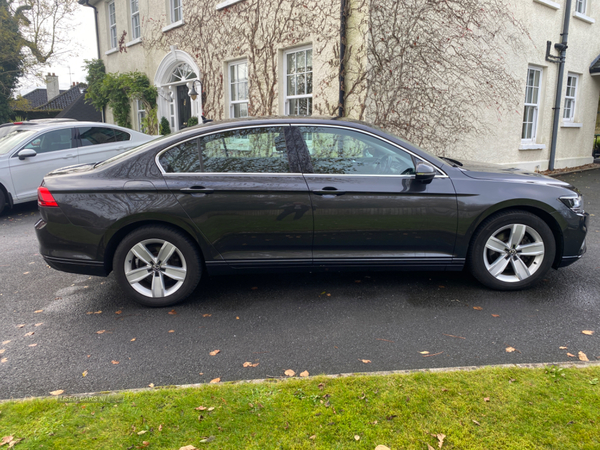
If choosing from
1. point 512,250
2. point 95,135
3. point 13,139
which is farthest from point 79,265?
point 13,139

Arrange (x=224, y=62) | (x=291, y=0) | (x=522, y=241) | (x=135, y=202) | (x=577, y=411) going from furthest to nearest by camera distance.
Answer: (x=224, y=62)
(x=291, y=0)
(x=522, y=241)
(x=135, y=202)
(x=577, y=411)

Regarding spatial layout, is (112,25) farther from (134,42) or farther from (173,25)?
(173,25)

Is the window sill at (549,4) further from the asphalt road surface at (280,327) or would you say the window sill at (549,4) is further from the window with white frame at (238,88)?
the asphalt road surface at (280,327)

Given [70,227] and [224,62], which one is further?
[224,62]

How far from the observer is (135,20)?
662 inches

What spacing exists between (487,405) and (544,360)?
0.87m

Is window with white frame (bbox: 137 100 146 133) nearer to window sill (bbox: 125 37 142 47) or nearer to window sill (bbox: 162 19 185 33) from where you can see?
window sill (bbox: 125 37 142 47)

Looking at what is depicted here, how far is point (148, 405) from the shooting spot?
8.52ft

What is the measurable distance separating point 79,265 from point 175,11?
12.8m

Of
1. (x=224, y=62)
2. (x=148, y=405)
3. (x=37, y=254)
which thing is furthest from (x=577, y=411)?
(x=224, y=62)

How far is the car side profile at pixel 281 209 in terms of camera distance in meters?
3.95

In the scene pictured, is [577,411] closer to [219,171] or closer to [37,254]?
[219,171]

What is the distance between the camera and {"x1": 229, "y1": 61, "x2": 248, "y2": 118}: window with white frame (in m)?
12.1

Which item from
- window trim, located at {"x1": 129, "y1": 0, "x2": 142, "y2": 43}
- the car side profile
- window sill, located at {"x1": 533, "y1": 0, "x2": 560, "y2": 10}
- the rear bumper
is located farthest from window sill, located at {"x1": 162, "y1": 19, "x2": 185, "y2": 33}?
the rear bumper
